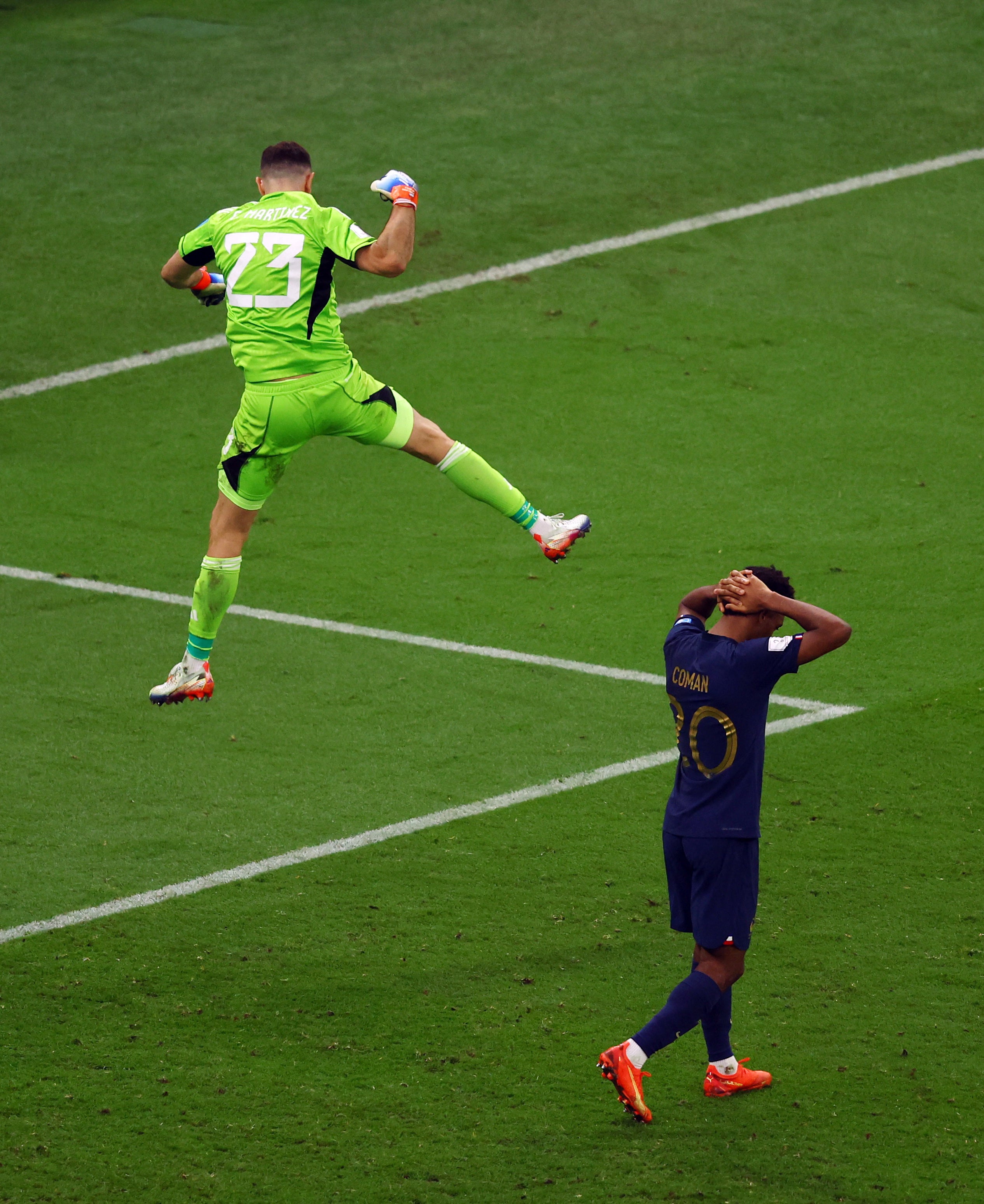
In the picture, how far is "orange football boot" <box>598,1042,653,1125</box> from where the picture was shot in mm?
6852

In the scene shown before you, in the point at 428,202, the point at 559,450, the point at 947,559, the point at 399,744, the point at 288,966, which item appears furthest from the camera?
the point at 428,202

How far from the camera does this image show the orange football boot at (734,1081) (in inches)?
286

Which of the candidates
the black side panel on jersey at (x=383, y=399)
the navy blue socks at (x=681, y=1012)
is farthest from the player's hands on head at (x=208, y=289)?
the navy blue socks at (x=681, y=1012)

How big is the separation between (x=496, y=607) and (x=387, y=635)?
0.92 metres

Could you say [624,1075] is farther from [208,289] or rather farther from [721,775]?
[208,289]

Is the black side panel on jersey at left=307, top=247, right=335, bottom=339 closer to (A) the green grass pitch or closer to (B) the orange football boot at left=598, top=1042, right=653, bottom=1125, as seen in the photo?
(A) the green grass pitch

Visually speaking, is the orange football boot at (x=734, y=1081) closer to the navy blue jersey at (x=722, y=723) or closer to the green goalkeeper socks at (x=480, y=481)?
the navy blue jersey at (x=722, y=723)

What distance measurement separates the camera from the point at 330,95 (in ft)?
66.8

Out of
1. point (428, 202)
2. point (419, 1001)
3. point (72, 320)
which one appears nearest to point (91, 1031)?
point (419, 1001)

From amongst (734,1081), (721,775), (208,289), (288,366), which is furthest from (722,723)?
(208,289)

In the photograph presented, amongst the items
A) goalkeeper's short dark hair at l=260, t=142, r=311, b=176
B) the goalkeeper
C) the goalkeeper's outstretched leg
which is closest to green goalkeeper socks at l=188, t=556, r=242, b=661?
the goalkeeper

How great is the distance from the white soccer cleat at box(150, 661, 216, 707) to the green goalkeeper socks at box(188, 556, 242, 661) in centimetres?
9

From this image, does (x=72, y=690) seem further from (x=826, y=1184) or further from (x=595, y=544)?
(x=826, y=1184)

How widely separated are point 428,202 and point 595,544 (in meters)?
6.63
